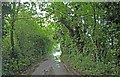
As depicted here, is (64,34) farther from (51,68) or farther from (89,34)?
(51,68)

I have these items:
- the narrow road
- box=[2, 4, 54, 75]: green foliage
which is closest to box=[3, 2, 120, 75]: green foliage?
box=[2, 4, 54, 75]: green foliage

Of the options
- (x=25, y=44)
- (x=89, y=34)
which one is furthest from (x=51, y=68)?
(x=89, y=34)

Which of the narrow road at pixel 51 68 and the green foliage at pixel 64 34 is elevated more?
the green foliage at pixel 64 34

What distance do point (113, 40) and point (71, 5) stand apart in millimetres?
704

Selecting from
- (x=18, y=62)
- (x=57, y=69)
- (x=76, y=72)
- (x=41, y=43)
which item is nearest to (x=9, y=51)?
(x=18, y=62)

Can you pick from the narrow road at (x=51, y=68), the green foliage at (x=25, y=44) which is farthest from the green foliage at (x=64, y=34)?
the narrow road at (x=51, y=68)

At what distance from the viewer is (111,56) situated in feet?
12.1

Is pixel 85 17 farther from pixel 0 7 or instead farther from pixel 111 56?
pixel 0 7

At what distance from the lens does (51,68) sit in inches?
149

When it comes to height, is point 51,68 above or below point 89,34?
below

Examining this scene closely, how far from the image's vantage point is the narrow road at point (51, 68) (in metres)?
3.77

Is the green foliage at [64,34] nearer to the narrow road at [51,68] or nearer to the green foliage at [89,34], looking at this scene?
Result: the green foliage at [89,34]

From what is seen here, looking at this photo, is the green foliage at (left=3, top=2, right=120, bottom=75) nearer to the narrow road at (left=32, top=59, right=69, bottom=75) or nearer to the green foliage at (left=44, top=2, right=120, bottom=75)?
the green foliage at (left=44, top=2, right=120, bottom=75)

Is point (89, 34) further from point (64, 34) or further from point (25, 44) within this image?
point (25, 44)
